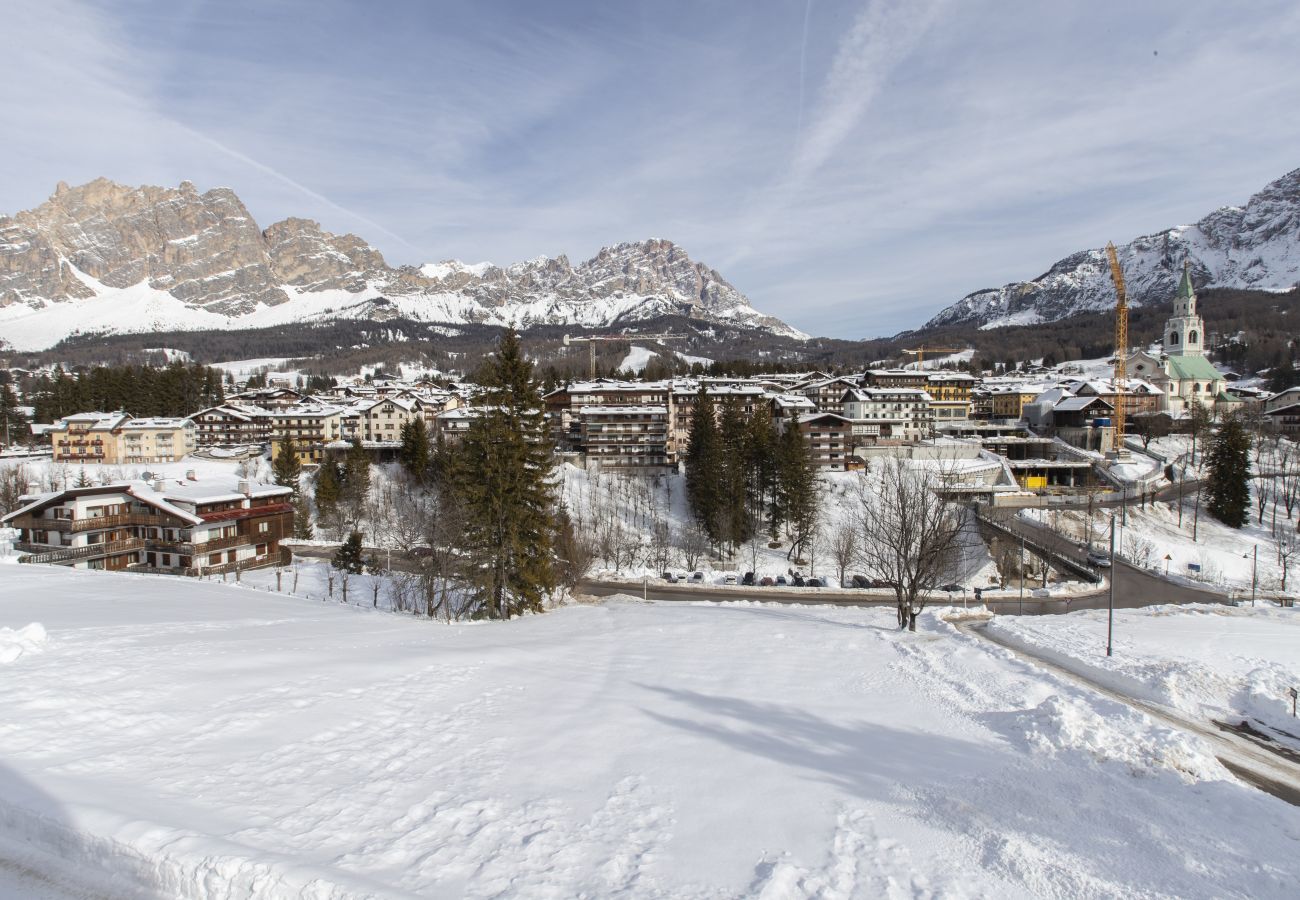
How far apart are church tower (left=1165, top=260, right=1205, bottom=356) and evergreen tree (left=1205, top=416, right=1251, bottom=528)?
77196 millimetres

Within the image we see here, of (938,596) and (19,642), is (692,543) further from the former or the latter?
(19,642)

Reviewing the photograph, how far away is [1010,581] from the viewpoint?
44.1 metres

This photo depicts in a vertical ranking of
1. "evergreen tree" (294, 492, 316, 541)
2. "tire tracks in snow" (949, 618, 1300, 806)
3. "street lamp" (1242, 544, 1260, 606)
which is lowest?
"street lamp" (1242, 544, 1260, 606)

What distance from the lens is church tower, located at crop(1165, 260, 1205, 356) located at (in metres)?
118

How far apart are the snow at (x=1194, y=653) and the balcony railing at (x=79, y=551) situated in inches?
1839

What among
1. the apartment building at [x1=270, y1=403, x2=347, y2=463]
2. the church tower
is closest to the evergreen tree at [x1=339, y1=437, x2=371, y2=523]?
the apartment building at [x1=270, y1=403, x2=347, y2=463]

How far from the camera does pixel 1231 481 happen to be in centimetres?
5553

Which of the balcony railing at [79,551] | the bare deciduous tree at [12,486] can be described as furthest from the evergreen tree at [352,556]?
the bare deciduous tree at [12,486]

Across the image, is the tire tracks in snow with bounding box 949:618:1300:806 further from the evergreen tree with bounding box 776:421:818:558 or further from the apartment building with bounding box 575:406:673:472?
the apartment building with bounding box 575:406:673:472

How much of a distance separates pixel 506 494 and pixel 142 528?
30220mm

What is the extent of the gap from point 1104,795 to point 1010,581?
39908mm

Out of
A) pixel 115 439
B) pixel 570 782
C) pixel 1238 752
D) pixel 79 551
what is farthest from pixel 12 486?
pixel 1238 752

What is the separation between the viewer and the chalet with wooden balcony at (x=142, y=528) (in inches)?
1439

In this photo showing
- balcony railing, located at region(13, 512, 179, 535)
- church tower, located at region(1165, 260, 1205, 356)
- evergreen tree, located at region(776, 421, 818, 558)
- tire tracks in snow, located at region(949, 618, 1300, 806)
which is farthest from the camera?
church tower, located at region(1165, 260, 1205, 356)
